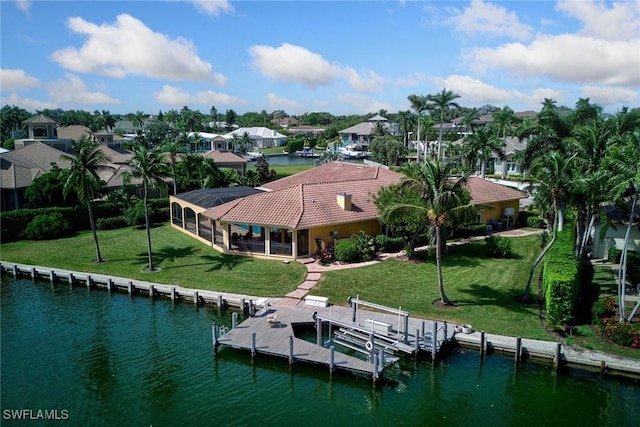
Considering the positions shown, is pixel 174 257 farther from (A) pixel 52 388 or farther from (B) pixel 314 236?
(A) pixel 52 388

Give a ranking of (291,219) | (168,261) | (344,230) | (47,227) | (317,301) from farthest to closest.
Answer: (47,227) → (344,230) → (168,261) → (291,219) → (317,301)

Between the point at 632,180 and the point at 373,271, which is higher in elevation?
the point at 632,180

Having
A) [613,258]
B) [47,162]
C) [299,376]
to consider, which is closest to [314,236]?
[299,376]

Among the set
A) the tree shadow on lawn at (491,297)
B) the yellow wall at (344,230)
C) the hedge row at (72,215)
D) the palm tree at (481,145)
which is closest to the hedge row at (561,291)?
the tree shadow on lawn at (491,297)

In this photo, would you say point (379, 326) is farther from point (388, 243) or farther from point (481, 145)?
point (481, 145)

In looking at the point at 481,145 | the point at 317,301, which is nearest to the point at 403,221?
the point at 317,301

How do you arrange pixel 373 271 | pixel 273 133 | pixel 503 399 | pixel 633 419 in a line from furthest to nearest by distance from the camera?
pixel 273 133 < pixel 373 271 < pixel 503 399 < pixel 633 419
